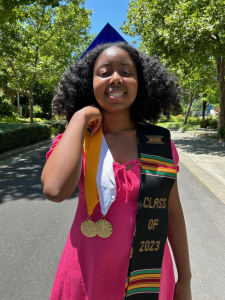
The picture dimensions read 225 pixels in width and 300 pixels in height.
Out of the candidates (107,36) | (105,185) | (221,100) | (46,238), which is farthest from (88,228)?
(221,100)

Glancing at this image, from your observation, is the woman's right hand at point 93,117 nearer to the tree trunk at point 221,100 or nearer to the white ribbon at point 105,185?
the white ribbon at point 105,185

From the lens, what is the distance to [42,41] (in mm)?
17359

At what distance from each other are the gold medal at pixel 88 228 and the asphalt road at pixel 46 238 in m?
1.76

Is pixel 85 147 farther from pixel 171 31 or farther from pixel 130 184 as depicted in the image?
pixel 171 31

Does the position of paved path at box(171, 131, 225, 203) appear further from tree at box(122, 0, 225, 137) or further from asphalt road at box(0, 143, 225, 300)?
tree at box(122, 0, 225, 137)

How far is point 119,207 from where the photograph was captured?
4.02ft

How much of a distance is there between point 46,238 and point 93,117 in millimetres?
2962

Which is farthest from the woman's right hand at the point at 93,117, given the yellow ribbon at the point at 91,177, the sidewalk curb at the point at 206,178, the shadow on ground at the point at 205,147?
the shadow on ground at the point at 205,147

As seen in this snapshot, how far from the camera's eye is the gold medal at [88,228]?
120cm

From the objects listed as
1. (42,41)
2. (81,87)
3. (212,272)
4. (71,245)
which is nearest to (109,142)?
(81,87)

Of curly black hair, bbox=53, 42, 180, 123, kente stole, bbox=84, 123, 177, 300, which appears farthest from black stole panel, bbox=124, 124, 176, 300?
curly black hair, bbox=53, 42, 180, 123

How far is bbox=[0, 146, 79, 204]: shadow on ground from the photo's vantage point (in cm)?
556

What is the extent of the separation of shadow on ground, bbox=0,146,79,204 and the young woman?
4.30m

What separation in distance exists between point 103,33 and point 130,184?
87 cm
